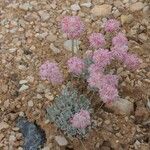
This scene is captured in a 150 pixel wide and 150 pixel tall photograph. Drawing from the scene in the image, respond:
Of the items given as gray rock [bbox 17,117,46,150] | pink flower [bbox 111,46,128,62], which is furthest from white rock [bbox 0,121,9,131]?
pink flower [bbox 111,46,128,62]

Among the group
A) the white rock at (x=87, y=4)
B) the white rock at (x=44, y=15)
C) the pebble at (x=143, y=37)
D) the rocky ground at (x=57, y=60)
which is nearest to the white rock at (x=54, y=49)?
the rocky ground at (x=57, y=60)

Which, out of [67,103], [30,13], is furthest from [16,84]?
[30,13]

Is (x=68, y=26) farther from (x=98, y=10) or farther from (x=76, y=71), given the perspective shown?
(x=98, y=10)

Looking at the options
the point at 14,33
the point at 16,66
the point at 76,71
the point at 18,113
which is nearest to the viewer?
the point at 76,71

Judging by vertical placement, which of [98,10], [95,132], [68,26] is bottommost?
[95,132]

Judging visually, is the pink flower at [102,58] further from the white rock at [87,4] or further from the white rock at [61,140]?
the white rock at [87,4]

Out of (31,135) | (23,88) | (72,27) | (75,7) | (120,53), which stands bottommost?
(31,135)

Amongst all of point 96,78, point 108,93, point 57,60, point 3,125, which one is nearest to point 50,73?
point 96,78

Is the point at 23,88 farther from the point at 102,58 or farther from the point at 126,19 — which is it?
the point at 126,19
